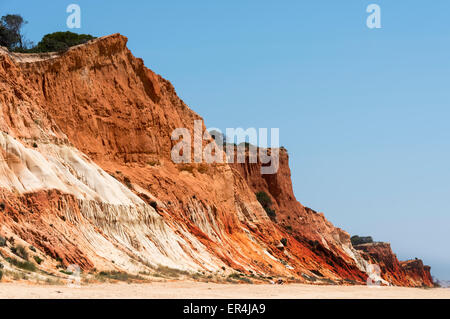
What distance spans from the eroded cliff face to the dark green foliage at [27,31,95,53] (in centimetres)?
356

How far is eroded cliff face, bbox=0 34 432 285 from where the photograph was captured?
32.1 m

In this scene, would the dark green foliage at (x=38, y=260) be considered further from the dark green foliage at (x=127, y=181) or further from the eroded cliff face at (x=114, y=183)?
the dark green foliage at (x=127, y=181)

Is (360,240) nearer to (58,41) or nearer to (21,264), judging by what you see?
(58,41)

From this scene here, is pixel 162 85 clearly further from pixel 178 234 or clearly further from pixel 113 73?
pixel 178 234

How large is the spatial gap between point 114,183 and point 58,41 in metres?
19.6

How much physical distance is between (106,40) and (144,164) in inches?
393

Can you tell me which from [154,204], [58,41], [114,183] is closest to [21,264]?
[114,183]

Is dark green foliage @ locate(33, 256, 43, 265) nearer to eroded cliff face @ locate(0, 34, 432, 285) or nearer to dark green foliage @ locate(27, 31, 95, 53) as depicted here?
eroded cliff face @ locate(0, 34, 432, 285)

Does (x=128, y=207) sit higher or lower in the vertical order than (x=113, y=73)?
lower

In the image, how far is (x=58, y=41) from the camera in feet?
182

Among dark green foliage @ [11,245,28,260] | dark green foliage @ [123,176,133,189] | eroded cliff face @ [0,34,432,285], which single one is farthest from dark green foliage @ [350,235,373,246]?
dark green foliage @ [11,245,28,260]

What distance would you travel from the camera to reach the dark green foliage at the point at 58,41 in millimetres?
52547

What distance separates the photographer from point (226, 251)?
4994 centimetres

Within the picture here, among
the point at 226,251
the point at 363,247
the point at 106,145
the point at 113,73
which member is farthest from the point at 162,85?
the point at 363,247
